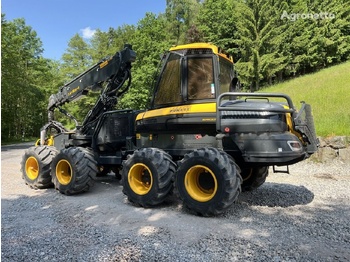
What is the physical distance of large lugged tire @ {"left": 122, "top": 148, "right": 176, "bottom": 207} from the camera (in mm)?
5168

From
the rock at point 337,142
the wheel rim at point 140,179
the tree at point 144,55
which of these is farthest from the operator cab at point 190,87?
the tree at point 144,55

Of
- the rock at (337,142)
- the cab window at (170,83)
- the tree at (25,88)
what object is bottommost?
the rock at (337,142)

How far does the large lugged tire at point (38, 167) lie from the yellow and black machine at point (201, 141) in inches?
16.0

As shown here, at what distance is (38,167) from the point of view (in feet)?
23.2

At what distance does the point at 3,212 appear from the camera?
5.13m

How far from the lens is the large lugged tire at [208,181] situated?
456 cm

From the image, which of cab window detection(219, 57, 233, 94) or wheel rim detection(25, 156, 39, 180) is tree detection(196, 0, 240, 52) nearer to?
cab window detection(219, 57, 233, 94)

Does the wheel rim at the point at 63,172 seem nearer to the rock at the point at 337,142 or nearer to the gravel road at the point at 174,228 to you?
the gravel road at the point at 174,228

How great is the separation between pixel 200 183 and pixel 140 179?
4.03 feet

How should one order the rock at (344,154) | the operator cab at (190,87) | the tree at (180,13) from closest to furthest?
the operator cab at (190,87)
the rock at (344,154)
the tree at (180,13)

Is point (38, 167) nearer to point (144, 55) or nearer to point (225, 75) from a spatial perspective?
point (225, 75)

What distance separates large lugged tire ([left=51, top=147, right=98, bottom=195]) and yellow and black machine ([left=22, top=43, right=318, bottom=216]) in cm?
2

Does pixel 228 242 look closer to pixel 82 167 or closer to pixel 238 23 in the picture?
pixel 82 167

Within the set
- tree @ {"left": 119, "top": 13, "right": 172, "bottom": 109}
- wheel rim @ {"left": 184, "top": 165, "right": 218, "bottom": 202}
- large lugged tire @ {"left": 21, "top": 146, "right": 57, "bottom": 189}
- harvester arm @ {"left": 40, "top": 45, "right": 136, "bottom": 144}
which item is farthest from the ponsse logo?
tree @ {"left": 119, "top": 13, "right": 172, "bottom": 109}
